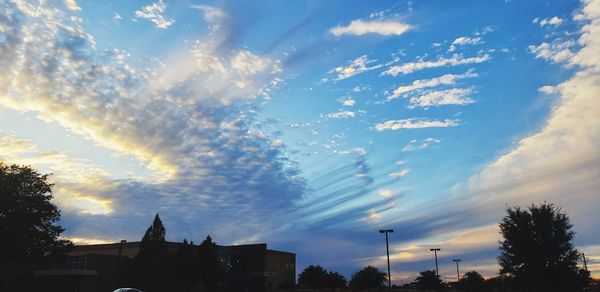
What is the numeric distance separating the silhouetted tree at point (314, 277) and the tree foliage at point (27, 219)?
5394cm

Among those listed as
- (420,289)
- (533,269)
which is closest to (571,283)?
(533,269)

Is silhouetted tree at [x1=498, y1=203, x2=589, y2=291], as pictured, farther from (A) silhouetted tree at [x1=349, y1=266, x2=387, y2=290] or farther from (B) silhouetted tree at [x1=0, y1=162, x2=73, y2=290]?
(A) silhouetted tree at [x1=349, y1=266, x2=387, y2=290]

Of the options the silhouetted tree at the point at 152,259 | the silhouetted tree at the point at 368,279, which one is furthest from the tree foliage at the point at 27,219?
the silhouetted tree at the point at 368,279

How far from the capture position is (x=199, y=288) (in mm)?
74625

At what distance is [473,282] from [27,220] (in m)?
104

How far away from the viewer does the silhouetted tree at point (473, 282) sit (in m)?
113

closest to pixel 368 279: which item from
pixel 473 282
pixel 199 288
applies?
pixel 199 288

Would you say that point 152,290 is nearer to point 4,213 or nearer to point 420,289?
point 4,213

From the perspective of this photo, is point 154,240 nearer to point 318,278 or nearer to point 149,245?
point 149,245

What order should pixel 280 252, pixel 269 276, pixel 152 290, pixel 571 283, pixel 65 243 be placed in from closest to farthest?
pixel 571 283 → pixel 65 243 → pixel 152 290 → pixel 269 276 → pixel 280 252

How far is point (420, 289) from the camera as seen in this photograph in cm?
11025

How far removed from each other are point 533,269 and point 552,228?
3608 mm

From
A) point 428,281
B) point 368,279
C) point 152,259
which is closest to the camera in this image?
point 152,259

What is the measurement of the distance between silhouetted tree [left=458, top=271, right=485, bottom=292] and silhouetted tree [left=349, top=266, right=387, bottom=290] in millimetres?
42927
